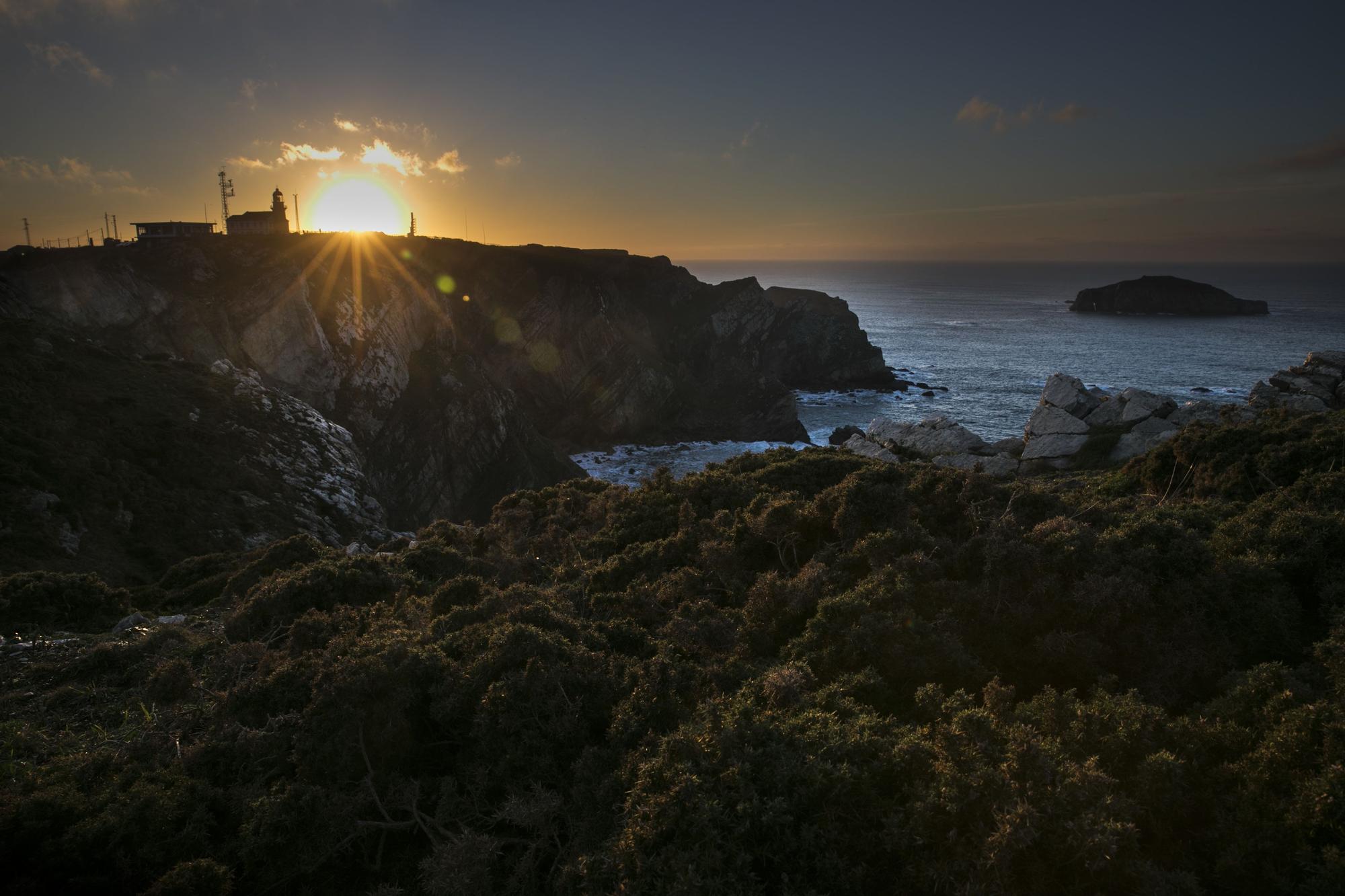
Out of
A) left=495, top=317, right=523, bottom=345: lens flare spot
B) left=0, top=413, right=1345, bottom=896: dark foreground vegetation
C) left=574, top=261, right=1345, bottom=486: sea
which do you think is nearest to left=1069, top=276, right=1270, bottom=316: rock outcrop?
left=574, top=261, right=1345, bottom=486: sea

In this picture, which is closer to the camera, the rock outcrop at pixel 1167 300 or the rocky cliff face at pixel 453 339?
the rocky cliff face at pixel 453 339

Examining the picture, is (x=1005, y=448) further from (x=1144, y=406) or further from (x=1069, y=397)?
(x=1144, y=406)

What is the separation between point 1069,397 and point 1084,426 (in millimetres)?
2500

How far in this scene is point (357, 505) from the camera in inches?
1225

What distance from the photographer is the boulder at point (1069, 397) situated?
3212 centimetres

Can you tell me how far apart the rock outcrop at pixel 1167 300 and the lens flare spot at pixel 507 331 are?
5340 inches

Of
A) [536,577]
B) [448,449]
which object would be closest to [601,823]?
[536,577]

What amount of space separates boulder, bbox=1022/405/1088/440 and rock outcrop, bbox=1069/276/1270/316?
131186mm

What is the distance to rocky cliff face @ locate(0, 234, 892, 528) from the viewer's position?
39438mm

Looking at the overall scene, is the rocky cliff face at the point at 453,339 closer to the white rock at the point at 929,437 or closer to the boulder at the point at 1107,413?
the white rock at the point at 929,437

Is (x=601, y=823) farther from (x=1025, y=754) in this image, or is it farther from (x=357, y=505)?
(x=357, y=505)

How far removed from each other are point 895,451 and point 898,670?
25167 mm

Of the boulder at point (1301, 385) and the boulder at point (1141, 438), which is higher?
the boulder at point (1301, 385)

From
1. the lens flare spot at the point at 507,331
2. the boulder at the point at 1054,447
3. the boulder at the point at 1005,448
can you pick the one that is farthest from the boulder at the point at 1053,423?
the lens flare spot at the point at 507,331
